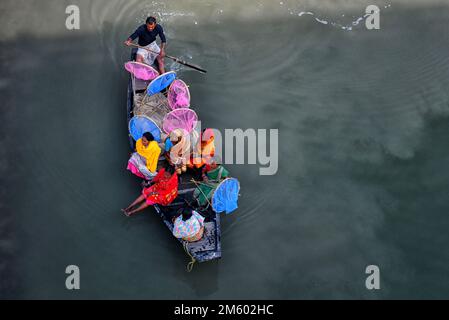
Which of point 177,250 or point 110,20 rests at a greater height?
point 110,20

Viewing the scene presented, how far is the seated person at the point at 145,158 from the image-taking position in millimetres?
10852

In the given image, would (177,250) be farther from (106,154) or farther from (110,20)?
(110,20)

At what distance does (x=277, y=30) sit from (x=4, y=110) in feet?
16.8

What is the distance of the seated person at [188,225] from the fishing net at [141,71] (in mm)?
2412

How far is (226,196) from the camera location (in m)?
10.9

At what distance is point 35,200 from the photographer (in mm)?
11719

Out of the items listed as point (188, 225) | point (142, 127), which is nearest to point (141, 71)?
point (142, 127)

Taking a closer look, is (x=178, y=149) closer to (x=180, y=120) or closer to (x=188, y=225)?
(x=180, y=120)

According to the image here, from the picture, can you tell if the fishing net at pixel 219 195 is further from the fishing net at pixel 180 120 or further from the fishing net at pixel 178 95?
the fishing net at pixel 178 95

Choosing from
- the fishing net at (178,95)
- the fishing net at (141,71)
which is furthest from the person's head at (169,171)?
the fishing net at (141,71)
